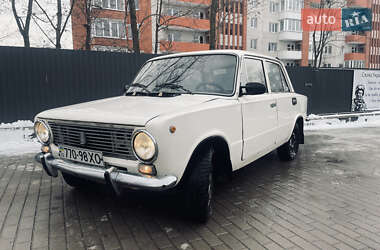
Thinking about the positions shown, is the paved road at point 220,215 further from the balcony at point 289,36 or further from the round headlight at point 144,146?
the balcony at point 289,36

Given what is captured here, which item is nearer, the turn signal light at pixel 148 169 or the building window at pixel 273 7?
the turn signal light at pixel 148 169

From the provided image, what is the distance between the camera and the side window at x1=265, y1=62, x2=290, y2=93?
4551 mm

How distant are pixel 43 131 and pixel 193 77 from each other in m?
1.94

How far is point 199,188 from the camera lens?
2742 millimetres

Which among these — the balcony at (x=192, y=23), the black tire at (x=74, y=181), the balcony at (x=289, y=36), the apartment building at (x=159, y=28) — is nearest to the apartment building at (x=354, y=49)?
the balcony at (x=289, y=36)

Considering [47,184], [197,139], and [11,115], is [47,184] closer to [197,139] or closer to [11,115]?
[197,139]

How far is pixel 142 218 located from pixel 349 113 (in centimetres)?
1201

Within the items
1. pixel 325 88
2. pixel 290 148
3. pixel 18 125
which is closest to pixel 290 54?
pixel 325 88

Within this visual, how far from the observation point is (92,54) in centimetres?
847

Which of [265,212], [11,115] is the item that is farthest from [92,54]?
[265,212]

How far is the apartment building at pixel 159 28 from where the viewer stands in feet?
82.5

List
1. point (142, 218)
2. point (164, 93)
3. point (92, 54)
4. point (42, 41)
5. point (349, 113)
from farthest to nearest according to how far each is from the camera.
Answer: point (42, 41)
point (349, 113)
point (92, 54)
point (164, 93)
point (142, 218)

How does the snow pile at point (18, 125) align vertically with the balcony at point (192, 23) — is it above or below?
below

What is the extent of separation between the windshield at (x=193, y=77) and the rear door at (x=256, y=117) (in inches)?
9.3
